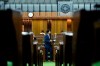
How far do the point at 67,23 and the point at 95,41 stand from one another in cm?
2112

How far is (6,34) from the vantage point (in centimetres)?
309

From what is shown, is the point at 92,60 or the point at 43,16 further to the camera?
the point at 43,16

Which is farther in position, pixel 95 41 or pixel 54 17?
pixel 54 17

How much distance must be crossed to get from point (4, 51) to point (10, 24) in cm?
28

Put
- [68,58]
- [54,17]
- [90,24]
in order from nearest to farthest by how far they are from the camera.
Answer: [90,24], [68,58], [54,17]

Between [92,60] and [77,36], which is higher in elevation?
[77,36]

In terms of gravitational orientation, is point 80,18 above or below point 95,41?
above

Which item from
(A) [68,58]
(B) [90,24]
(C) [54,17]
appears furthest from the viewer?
(C) [54,17]

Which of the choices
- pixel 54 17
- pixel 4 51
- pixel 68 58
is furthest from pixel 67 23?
pixel 4 51

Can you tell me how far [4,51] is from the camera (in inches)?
123

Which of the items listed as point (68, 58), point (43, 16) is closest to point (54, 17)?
point (43, 16)

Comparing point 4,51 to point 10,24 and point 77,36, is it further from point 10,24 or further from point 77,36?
point 77,36

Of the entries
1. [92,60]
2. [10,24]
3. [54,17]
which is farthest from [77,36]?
[54,17]

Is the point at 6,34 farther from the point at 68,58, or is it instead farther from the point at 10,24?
the point at 68,58
